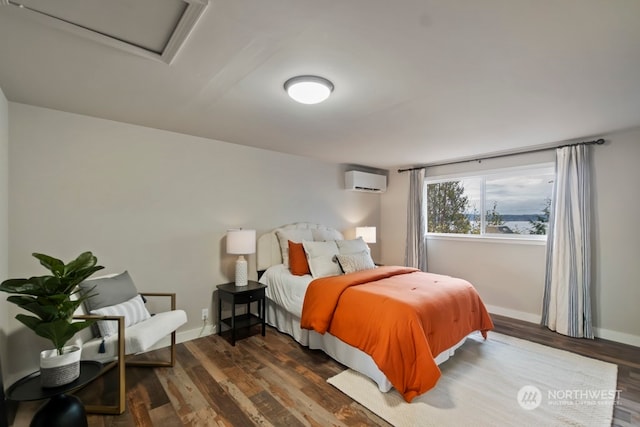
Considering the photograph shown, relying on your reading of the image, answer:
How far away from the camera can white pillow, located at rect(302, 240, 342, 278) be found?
3207 millimetres

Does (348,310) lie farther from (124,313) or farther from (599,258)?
(599,258)

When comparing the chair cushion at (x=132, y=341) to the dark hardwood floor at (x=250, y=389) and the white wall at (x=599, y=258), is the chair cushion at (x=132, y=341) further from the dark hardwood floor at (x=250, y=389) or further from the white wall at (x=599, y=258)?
the white wall at (x=599, y=258)

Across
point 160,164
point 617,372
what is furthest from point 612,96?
point 160,164

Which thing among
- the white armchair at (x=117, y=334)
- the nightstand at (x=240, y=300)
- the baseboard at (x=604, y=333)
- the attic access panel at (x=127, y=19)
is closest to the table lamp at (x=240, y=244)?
the nightstand at (x=240, y=300)

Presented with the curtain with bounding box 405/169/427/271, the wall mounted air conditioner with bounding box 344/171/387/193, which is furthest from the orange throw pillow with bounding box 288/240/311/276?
the curtain with bounding box 405/169/427/271

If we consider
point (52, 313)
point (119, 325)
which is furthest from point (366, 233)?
point (52, 313)

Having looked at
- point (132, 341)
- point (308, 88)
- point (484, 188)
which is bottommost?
point (132, 341)

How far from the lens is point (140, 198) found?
285cm

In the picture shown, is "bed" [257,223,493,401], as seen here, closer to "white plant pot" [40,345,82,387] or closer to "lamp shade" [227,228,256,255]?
"lamp shade" [227,228,256,255]

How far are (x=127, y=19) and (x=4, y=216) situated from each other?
Answer: 198cm

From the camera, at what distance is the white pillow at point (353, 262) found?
3316mm

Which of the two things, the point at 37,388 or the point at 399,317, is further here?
the point at 399,317

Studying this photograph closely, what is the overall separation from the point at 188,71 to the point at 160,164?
5.04 ft

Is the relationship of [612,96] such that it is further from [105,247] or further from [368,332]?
[105,247]
